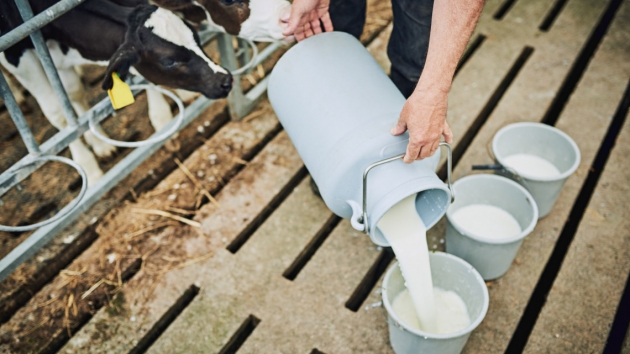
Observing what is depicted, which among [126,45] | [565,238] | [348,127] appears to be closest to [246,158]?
[126,45]

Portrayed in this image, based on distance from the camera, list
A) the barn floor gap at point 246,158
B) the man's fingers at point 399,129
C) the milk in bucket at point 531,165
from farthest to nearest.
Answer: the barn floor gap at point 246,158
the milk in bucket at point 531,165
the man's fingers at point 399,129

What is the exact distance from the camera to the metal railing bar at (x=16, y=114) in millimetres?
1714

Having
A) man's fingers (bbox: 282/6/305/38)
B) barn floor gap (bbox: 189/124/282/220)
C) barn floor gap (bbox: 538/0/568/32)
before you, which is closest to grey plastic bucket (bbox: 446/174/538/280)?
man's fingers (bbox: 282/6/305/38)

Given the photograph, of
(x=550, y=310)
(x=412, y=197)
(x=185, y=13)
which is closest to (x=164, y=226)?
(x=185, y=13)

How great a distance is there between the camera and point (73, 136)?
2.00 metres

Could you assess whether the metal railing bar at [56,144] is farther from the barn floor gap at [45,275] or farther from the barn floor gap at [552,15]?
the barn floor gap at [552,15]

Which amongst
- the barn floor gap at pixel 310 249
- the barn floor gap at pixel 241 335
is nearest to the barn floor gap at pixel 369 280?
the barn floor gap at pixel 310 249

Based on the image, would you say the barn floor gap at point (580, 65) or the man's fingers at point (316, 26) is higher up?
the man's fingers at point (316, 26)

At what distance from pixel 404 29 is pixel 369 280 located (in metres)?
0.93

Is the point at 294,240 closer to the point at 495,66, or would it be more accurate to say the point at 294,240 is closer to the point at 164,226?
the point at 164,226

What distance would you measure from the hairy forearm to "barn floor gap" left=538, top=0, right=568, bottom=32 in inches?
76.2

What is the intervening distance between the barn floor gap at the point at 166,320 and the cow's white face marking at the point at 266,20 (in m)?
0.98

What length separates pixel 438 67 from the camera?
1.39 metres

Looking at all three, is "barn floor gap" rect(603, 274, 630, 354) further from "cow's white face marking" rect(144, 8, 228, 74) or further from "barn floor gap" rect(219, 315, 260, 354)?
"cow's white face marking" rect(144, 8, 228, 74)
